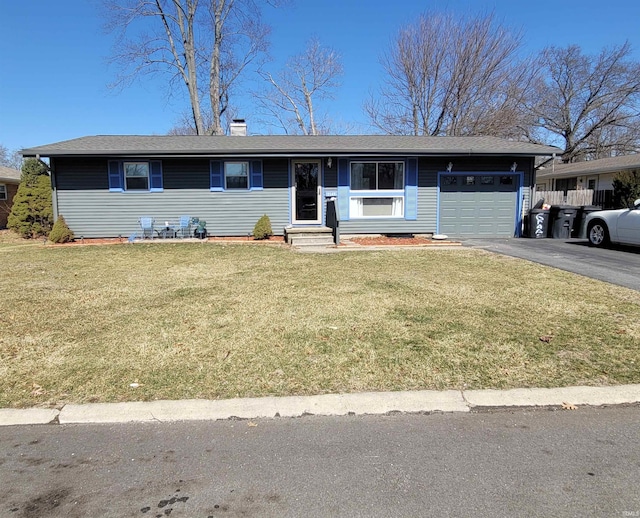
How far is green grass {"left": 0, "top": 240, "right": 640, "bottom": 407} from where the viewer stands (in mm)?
3529

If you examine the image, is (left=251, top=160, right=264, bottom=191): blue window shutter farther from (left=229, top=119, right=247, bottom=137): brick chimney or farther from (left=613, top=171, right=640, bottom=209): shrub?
(left=613, top=171, right=640, bottom=209): shrub

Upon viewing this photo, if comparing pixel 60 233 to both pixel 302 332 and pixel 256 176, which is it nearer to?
pixel 256 176

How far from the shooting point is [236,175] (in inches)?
560

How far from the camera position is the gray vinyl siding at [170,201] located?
45.2 feet

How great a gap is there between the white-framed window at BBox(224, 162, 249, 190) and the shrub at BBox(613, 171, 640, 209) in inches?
535

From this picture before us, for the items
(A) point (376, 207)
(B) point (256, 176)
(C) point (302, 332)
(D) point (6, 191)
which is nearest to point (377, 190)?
(A) point (376, 207)

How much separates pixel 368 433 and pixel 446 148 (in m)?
12.8

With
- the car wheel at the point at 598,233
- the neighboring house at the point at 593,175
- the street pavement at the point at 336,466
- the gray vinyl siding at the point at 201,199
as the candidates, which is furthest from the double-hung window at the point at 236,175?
the neighboring house at the point at 593,175

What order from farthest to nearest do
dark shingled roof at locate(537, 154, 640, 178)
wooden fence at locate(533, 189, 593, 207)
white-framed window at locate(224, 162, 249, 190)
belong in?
dark shingled roof at locate(537, 154, 640, 178), wooden fence at locate(533, 189, 593, 207), white-framed window at locate(224, 162, 249, 190)

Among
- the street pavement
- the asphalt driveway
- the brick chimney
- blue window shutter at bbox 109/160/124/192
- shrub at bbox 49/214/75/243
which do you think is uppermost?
the brick chimney

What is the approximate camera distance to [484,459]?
2.54 meters

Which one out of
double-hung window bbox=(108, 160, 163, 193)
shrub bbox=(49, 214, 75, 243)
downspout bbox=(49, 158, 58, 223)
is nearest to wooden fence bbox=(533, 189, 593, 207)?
double-hung window bbox=(108, 160, 163, 193)

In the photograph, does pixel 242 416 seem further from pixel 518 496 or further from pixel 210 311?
pixel 210 311

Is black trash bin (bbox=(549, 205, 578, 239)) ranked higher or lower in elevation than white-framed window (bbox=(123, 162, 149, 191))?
lower
